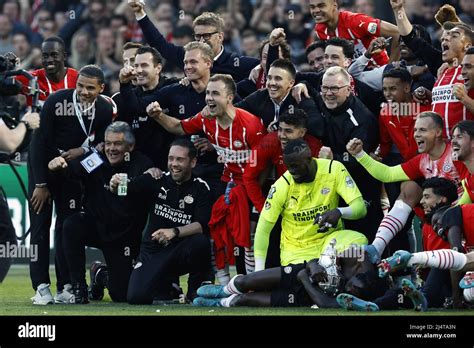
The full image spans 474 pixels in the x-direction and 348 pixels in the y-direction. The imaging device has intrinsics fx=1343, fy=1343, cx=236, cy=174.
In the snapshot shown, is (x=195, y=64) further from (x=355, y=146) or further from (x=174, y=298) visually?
(x=174, y=298)

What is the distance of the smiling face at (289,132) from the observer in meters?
11.6

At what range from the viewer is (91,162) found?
12.1m

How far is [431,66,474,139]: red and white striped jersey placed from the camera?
1156 centimetres

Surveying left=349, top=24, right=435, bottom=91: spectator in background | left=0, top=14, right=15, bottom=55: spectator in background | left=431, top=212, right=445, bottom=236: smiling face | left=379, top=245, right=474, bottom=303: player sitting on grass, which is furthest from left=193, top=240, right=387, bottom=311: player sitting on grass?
left=0, top=14, right=15, bottom=55: spectator in background

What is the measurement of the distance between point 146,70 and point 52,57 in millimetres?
981

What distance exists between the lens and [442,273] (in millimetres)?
11047

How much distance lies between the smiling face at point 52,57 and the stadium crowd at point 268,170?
0.06 ft

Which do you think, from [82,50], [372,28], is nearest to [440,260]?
[372,28]

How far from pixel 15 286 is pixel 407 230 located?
4.39 m

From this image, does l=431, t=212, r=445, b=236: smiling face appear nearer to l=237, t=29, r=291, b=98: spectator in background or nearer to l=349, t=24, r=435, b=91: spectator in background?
l=349, t=24, r=435, b=91: spectator in background

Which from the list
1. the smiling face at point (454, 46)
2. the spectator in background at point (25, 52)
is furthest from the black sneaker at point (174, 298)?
the spectator in background at point (25, 52)

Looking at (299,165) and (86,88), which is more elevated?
(86,88)

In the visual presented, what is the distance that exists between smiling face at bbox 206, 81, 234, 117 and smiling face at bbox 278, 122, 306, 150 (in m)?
0.58
